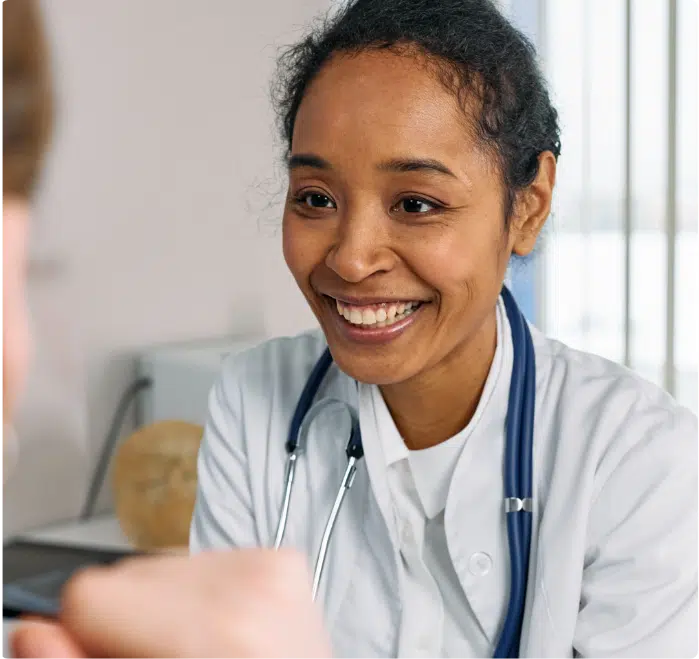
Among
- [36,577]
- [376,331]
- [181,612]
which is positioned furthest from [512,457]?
[181,612]

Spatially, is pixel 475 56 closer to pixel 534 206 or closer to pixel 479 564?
pixel 534 206

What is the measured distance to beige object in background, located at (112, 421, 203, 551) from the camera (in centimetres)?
100

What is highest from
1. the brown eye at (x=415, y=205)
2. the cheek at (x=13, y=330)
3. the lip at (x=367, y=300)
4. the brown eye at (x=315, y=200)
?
the brown eye at (x=315, y=200)

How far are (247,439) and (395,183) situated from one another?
1.18ft

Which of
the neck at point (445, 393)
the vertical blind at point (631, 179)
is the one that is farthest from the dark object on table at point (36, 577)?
the vertical blind at point (631, 179)

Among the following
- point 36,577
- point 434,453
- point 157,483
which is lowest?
point 157,483

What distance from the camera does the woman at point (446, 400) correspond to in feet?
2.32

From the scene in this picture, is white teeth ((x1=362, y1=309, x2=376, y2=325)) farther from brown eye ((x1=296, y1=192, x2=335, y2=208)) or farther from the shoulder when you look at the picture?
the shoulder

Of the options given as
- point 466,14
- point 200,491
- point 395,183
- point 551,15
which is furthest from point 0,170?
point 551,15

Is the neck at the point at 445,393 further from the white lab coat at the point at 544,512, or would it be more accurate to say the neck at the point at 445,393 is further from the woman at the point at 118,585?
the woman at the point at 118,585

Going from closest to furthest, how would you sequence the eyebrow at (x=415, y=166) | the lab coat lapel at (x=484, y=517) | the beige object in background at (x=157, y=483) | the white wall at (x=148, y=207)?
the white wall at (x=148, y=207) → the eyebrow at (x=415, y=166) → the lab coat lapel at (x=484, y=517) → the beige object in background at (x=157, y=483)

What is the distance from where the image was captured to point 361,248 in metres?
0.68

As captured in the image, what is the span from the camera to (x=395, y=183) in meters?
0.68

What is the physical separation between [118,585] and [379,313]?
63 centimetres
